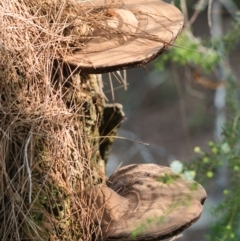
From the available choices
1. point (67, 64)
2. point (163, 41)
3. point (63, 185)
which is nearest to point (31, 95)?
point (67, 64)

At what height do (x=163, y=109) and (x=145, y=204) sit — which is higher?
(x=145, y=204)

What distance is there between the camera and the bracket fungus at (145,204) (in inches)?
56.4

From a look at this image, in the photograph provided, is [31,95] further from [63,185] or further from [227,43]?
[227,43]

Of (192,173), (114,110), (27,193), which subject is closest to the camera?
(192,173)

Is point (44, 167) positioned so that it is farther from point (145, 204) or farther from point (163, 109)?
point (163, 109)

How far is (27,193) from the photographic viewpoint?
153cm

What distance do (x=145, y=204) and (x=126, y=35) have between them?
0.44 metres

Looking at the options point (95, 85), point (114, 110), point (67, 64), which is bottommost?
point (114, 110)

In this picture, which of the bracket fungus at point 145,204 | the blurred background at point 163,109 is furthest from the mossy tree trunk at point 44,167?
the blurred background at point 163,109

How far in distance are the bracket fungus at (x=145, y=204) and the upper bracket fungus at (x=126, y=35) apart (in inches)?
11.7

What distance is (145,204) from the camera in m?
1.55

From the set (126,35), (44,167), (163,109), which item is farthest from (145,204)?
(163,109)

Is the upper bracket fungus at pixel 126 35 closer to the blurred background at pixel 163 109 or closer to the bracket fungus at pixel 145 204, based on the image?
the bracket fungus at pixel 145 204

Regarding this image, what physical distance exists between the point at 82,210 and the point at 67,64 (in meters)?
0.37
